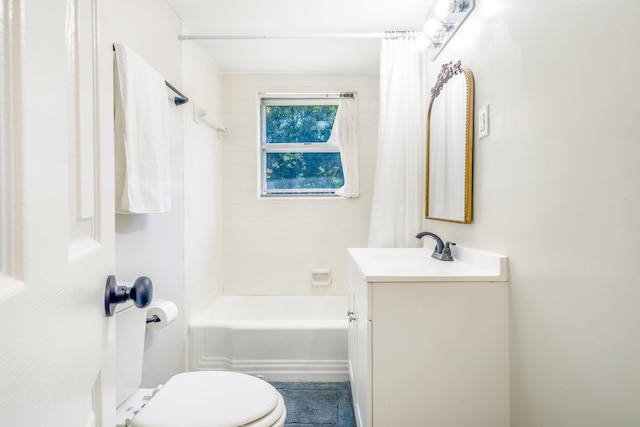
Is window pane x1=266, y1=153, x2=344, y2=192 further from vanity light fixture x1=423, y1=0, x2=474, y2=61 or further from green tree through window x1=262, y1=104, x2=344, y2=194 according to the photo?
vanity light fixture x1=423, y1=0, x2=474, y2=61

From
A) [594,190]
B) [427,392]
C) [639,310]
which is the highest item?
[594,190]

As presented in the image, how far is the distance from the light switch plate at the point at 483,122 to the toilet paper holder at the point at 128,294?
128 centimetres

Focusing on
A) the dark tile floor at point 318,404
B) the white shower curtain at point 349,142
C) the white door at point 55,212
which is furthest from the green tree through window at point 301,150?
the white door at point 55,212

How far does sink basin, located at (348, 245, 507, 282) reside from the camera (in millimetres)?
1161

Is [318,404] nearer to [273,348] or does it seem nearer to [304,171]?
[273,348]

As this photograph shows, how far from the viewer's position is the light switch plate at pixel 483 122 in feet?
4.31

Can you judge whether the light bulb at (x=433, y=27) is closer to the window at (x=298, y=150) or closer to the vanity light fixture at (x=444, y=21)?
the vanity light fixture at (x=444, y=21)

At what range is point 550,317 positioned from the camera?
95 centimetres

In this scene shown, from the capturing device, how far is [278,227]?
111 inches

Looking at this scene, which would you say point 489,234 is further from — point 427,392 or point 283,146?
point 283,146

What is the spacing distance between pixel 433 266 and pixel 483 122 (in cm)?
62

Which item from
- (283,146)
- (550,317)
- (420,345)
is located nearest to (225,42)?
(283,146)

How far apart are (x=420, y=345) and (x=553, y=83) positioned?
0.89 meters

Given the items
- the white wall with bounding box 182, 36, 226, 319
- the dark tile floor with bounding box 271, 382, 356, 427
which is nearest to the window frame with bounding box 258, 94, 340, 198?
the white wall with bounding box 182, 36, 226, 319
